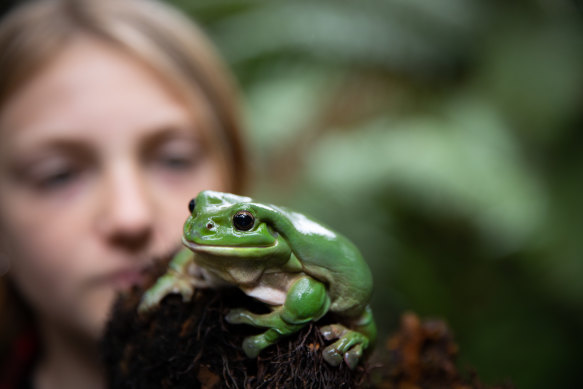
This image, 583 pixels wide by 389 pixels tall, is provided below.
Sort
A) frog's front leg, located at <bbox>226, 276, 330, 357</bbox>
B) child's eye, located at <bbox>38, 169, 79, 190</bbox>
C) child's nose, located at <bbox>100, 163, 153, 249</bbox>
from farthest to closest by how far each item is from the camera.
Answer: child's eye, located at <bbox>38, 169, 79, 190</bbox>
child's nose, located at <bbox>100, 163, 153, 249</bbox>
frog's front leg, located at <bbox>226, 276, 330, 357</bbox>

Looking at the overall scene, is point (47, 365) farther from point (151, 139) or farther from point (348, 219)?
point (348, 219)

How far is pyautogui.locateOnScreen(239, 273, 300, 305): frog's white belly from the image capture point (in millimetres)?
661

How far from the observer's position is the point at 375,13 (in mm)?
3248

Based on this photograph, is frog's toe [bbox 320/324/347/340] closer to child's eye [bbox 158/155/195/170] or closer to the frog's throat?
the frog's throat

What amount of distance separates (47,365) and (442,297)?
2093 mm

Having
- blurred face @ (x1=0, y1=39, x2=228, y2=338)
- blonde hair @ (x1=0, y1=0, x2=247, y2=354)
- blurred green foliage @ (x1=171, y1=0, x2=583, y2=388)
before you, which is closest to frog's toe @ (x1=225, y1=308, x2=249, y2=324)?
blurred face @ (x1=0, y1=39, x2=228, y2=338)

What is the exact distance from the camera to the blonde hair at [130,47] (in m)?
1.43

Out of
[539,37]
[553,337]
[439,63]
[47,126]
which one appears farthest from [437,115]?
[47,126]

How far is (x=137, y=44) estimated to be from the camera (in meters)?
1.47

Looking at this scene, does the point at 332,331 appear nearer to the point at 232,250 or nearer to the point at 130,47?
the point at 232,250

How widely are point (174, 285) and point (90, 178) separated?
2.03ft

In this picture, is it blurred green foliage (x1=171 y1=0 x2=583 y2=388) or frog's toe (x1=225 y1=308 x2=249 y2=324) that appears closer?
frog's toe (x1=225 y1=308 x2=249 y2=324)

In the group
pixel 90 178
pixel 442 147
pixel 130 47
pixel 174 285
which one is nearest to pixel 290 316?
pixel 174 285

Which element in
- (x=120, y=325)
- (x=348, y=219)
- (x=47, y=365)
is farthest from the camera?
(x=348, y=219)
